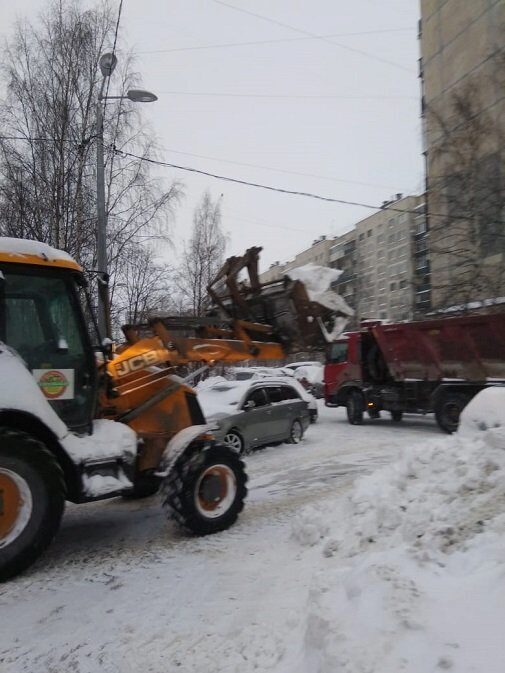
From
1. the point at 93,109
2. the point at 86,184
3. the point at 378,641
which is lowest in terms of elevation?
the point at 378,641

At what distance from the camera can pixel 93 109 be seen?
1622cm

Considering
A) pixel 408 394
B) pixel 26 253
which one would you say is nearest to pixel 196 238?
pixel 408 394

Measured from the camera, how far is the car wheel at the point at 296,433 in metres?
12.5

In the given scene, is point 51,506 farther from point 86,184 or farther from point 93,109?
point 93,109

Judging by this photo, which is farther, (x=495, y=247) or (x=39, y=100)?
(x=495, y=247)

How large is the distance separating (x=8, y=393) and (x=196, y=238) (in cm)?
2579

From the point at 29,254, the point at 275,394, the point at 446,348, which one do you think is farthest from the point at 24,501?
the point at 446,348

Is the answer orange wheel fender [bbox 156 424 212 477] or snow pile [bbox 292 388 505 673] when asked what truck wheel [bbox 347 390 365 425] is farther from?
snow pile [bbox 292 388 505 673]

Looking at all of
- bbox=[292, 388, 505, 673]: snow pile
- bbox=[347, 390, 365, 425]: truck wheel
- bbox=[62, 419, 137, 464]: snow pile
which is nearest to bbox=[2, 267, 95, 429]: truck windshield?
bbox=[62, 419, 137, 464]: snow pile

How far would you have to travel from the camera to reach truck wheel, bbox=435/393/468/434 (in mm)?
13461

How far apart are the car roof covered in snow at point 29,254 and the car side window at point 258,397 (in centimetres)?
670

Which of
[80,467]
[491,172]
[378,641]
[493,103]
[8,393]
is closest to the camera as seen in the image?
[378,641]

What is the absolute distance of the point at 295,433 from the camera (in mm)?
12727

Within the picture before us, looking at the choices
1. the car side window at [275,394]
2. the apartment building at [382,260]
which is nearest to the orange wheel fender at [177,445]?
the car side window at [275,394]
